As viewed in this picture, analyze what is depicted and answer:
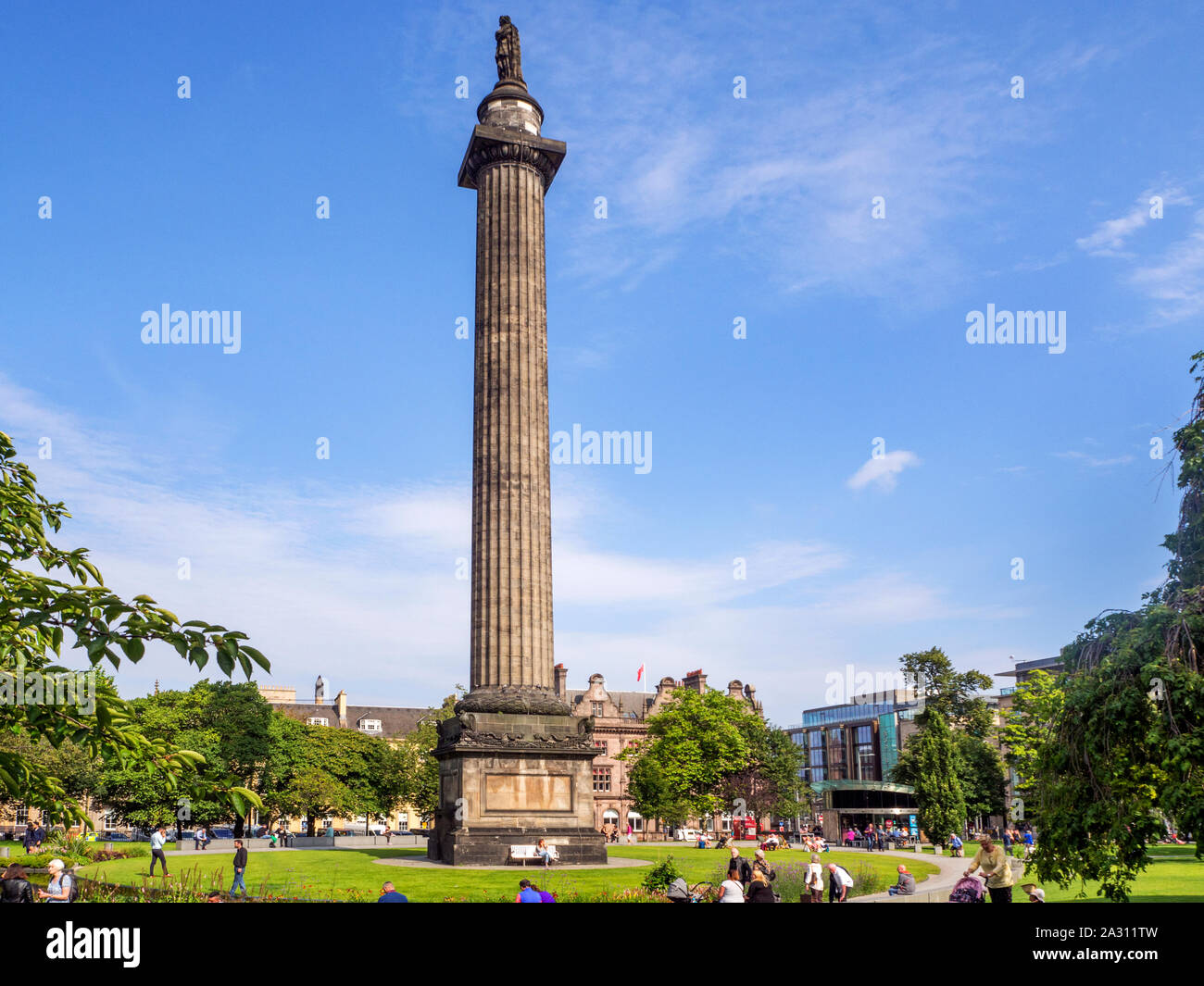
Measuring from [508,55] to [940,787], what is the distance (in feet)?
168

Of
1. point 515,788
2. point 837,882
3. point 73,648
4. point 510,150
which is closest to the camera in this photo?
point 73,648

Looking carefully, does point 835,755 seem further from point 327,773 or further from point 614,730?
point 327,773

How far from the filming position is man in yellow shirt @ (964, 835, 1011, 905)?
60.7 ft

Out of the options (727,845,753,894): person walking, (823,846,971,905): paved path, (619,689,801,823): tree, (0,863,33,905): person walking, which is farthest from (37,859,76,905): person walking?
(619,689,801,823): tree

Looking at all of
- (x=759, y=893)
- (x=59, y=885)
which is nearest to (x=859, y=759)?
(x=759, y=893)

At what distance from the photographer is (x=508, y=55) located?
143ft

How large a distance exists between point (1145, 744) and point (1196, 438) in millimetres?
5722

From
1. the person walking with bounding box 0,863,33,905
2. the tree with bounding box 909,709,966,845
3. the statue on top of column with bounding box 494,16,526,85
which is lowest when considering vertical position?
the tree with bounding box 909,709,966,845

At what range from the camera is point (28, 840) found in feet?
182

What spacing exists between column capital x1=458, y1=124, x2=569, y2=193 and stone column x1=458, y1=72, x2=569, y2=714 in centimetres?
4

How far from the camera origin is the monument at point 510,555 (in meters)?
34.9

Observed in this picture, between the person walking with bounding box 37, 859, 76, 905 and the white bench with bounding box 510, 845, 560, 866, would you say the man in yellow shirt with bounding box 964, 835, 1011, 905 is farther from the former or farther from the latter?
the white bench with bounding box 510, 845, 560, 866
